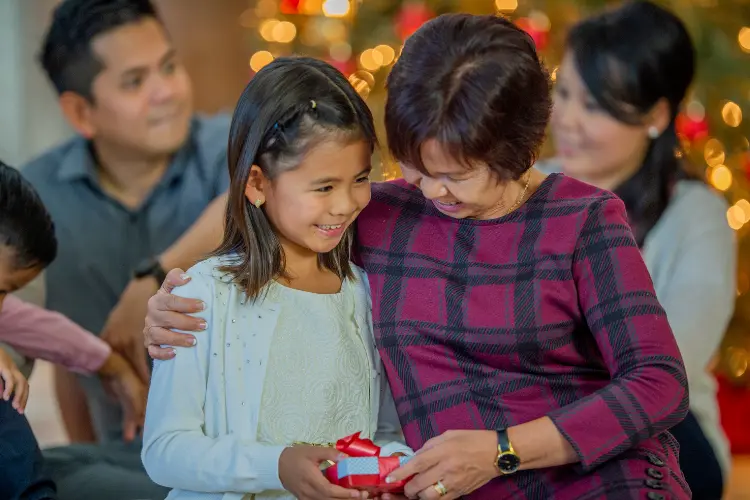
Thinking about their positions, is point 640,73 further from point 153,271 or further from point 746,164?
point 746,164

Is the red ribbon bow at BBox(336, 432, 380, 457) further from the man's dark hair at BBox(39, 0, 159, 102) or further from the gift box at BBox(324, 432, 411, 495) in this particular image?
the man's dark hair at BBox(39, 0, 159, 102)

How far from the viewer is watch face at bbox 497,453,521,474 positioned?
1473mm

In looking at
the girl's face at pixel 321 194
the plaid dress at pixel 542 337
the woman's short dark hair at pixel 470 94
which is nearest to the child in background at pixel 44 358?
the girl's face at pixel 321 194

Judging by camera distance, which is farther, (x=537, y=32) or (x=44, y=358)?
(x=537, y=32)

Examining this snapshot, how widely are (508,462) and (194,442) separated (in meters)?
0.48

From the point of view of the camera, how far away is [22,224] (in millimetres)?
1857

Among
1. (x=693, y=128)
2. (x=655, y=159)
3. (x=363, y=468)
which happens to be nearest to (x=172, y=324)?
(x=363, y=468)

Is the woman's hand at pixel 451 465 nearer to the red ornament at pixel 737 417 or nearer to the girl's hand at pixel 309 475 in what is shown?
the girl's hand at pixel 309 475

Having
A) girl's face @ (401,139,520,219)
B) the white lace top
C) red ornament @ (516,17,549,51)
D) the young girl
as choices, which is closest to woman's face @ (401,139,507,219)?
girl's face @ (401,139,520,219)

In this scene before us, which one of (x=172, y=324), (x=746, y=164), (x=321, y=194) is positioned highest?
(x=321, y=194)

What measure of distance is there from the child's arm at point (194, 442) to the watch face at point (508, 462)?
0.33m

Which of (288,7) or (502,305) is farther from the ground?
(502,305)

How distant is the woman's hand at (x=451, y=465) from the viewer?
1.45 metres

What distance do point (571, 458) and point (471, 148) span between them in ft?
1.63
